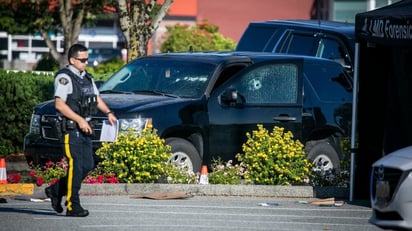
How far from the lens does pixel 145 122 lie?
16.9 metres

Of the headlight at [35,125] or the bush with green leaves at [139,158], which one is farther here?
the headlight at [35,125]

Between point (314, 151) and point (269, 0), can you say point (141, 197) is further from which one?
point (269, 0)

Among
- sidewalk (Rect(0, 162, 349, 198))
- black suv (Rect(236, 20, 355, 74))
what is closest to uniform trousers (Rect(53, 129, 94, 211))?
sidewalk (Rect(0, 162, 349, 198))

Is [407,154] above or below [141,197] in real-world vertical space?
above

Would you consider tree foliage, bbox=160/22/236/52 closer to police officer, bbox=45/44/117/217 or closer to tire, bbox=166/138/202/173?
tire, bbox=166/138/202/173

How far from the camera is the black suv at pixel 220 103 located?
17203 mm

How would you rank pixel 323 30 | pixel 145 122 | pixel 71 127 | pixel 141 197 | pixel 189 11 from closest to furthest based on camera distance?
1. pixel 71 127
2. pixel 141 197
3. pixel 145 122
4. pixel 323 30
5. pixel 189 11

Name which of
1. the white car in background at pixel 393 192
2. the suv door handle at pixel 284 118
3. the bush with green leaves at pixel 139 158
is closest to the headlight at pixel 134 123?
the bush with green leaves at pixel 139 158

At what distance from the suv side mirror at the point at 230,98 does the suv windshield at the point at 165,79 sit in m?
0.28

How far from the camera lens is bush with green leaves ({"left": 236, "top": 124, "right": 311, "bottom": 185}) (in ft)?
55.6

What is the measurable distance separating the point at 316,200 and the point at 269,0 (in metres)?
40.7

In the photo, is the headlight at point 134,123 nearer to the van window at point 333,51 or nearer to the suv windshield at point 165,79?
the suv windshield at point 165,79

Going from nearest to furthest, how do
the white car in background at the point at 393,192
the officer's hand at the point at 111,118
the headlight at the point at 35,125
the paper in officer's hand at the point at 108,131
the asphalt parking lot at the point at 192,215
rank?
the white car in background at the point at 393,192, the asphalt parking lot at the point at 192,215, the officer's hand at the point at 111,118, the paper in officer's hand at the point at 108,131, the headlight at the point at 35,125

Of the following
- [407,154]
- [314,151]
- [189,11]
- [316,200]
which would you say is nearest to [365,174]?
[316,200]
